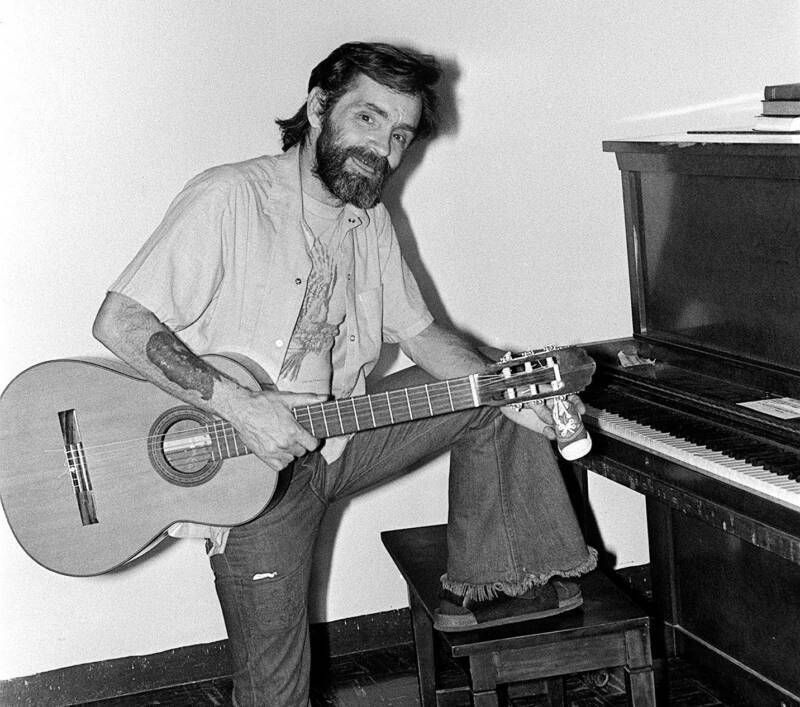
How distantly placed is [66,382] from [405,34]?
143 cm

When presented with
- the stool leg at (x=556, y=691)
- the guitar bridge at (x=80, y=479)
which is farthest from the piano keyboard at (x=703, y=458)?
the guitar bridge at (x=80, y=479)

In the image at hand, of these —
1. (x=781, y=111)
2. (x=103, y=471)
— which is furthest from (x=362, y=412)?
(x=781, y=111)

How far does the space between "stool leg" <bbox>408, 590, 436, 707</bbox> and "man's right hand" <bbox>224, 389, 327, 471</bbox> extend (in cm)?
64

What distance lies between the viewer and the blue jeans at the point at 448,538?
242cm

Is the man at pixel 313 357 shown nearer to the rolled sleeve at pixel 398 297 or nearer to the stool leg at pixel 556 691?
the rolled sleeve at pixel 398 297

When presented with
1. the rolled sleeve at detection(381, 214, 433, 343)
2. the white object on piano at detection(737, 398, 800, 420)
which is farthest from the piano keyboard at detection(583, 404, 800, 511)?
the rolled sleeve at detection(381, 214, 433, 343)

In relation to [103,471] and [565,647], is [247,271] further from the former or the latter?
[565,647]

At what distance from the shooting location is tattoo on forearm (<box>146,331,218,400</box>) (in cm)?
240

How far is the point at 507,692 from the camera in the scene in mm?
3113

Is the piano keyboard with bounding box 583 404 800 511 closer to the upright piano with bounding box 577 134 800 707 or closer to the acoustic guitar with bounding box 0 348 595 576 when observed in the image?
the upright piano with bounding box 577 134 800 707

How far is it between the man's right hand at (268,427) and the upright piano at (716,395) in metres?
0.73

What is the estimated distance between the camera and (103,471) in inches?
96.5

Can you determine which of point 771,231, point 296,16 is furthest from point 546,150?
point 771,231

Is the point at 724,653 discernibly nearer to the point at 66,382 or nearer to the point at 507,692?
the point at 507,692
